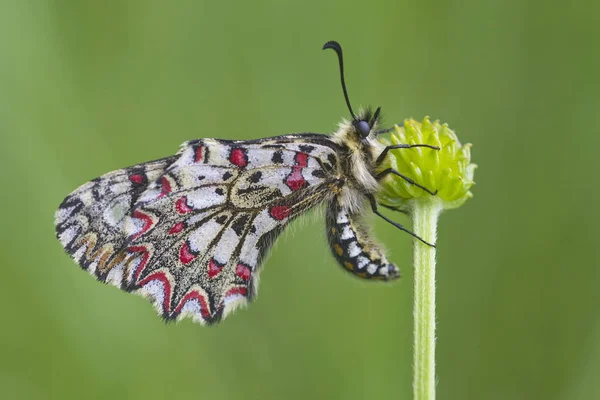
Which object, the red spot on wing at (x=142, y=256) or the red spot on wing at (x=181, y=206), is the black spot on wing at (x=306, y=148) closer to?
the red spot on wing at (x=181, y=206)

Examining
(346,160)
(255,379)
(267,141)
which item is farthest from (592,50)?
(255,379)

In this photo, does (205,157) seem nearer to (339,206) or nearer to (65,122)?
(339,206)

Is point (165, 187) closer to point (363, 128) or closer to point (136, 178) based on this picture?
point (136, 178)

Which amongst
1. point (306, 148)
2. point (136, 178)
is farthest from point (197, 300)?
point (306, 148)

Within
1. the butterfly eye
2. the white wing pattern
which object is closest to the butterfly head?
the butterfly eye

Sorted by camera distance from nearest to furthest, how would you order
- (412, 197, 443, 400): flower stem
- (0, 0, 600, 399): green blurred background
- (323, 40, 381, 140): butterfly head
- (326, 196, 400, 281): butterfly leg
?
(412, 197, 443, 400): flower stem
(326, 196, 400, 281): butterfly leg
(323, 40, 381, 140): butterfly head
(0, 0, 600, 399): green blurred background

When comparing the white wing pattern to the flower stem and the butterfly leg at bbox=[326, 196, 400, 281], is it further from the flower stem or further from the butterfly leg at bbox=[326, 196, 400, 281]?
the flower stem
